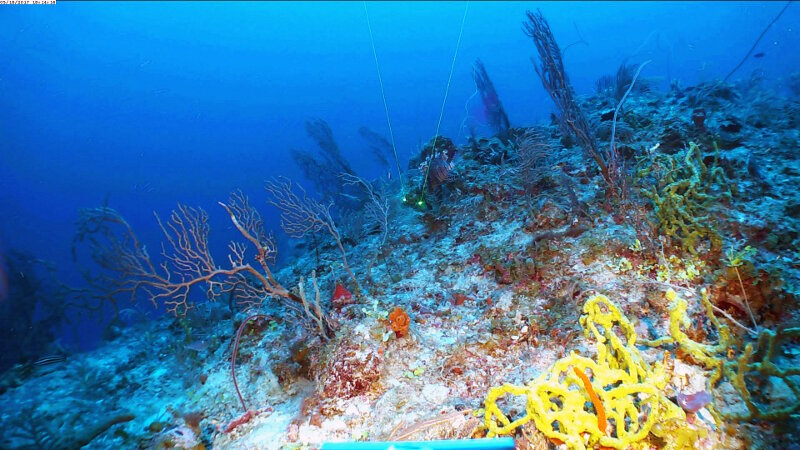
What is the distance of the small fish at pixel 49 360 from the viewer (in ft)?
19.9

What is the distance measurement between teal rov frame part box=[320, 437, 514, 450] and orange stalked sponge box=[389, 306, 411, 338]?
2111 millimetres

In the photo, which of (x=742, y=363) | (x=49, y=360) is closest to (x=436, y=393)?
(x=742, y=363)

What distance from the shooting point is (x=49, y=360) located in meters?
6.22

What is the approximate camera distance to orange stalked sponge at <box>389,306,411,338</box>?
3836 millimetres

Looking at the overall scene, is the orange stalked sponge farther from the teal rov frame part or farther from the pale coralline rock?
the teal rov frame part

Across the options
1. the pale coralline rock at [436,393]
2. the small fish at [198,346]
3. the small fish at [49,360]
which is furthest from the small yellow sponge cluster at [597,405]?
the small fish at [49,360]

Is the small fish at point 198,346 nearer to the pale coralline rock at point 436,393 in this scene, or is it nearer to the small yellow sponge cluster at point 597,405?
the pale coralline rock at point 436,393

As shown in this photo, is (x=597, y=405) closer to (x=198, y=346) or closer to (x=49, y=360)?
(x=198, y=346)

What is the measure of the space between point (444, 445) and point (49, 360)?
8655 mm

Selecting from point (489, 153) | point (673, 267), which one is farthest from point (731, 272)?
point (489, 153)

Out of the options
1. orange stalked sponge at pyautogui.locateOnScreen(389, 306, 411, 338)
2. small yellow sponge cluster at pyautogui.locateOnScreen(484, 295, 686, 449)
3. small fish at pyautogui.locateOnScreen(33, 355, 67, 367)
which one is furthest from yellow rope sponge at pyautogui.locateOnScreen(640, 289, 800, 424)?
small fish at pyautogui.locateOnScreen(33, 355, 67, 367)

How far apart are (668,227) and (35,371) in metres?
10.7

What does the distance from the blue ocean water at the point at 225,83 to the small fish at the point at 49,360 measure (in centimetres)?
2836

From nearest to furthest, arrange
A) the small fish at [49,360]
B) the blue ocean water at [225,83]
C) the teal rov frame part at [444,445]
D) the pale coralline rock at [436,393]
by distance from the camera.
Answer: the teal rov frame part at [444,445], the pale coralline rock at [436,393], the small fish at [49,360], the blue ocean water at [225,83]
